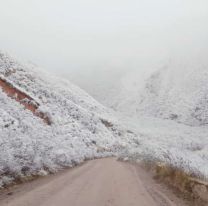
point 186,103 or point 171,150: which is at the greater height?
point 186,103

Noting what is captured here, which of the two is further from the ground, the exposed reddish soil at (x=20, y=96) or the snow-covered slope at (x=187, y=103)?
the snow-covered slope at (x=187, y=103)

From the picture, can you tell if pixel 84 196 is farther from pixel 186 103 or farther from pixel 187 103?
pixel 186 103

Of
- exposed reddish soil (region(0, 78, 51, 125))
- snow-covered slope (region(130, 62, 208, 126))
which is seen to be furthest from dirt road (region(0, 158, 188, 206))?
snow-covered slope (region(130, 62, 208, 126))

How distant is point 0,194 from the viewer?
37.4 feet

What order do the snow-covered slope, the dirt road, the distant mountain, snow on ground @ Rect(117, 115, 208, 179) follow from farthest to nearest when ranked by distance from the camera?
the snow-covered slope, the distant mountain, snow on ground @ Rect(117, 115, 208, 179), the dirt road

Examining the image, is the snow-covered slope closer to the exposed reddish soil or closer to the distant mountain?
the distant mountain

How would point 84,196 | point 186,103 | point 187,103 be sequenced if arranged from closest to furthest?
point 84,196
point 187,103
point 186,103

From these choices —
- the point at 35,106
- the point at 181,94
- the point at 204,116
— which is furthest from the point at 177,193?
the point at 181,94

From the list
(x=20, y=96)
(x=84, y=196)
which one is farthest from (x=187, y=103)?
(x=84, y=196)

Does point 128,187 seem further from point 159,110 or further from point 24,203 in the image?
point 159,110

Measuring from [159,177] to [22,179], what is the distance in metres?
6.58

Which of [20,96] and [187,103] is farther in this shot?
[187,103]

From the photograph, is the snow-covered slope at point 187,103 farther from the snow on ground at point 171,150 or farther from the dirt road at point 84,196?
the dirt road at point 84,196

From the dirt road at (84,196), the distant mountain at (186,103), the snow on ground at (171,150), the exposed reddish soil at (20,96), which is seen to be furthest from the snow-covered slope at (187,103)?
the dirt road at (84,196)
